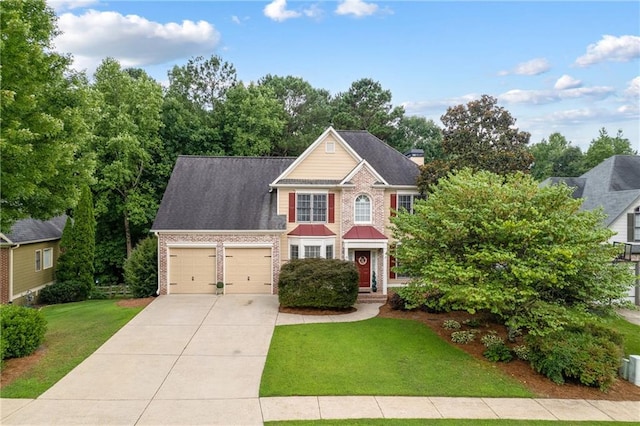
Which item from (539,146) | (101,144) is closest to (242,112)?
(101,144)

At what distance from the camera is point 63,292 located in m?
22.2

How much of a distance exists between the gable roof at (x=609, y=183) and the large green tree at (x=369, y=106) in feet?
64.7

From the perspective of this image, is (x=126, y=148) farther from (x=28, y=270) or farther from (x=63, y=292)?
(x=63, y=292)

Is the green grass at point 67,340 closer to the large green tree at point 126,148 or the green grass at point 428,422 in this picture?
the green grass at point 428,422

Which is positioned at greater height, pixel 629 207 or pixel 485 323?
pixel 629 207

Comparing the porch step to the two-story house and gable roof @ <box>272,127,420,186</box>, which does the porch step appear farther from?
gable roof @ <box>272,127,420,186</box>

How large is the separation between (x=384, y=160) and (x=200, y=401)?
1665 centimetres

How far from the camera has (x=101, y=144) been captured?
1097 inches

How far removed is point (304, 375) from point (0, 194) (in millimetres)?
9722

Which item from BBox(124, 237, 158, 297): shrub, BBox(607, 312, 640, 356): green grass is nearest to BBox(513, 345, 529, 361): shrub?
BBox(607, 312, 640, 356): green grass

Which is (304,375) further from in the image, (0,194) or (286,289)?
(0,194)

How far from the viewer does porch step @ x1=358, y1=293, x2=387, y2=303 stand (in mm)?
19672

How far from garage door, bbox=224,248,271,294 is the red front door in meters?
4.45

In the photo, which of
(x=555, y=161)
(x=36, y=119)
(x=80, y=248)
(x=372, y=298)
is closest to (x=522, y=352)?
(x=372, y=298)
